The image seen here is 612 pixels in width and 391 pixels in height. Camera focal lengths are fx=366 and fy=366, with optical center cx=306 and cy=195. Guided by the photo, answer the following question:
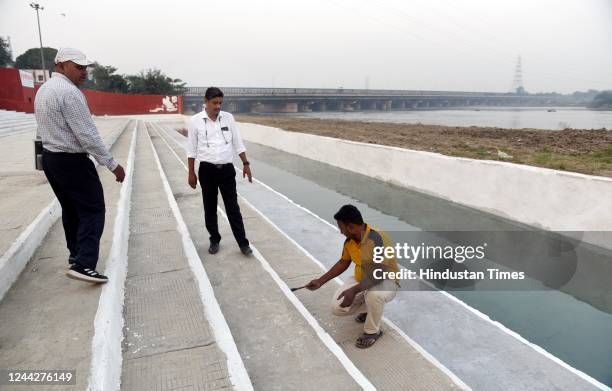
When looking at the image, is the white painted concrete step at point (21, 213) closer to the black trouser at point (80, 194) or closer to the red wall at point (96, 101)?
the black trouser at point (80, 194)

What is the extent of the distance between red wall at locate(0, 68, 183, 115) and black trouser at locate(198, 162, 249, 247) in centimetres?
1937

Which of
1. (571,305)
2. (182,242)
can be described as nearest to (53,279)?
(182,242)

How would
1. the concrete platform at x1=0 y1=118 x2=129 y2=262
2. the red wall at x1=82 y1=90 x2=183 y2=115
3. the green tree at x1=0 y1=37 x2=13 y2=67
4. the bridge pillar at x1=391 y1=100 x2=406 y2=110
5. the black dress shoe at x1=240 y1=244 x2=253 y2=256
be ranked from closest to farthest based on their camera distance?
the concrete platform at x1=0 y1=118 x2=129 y2=262 < the black dress shoe at x1=240 y1=244 x2=253 y2=256 < the red wall at x1=82 y1=90 x2=183 y2=115 < the green tree at x1=0 y1=37 x2=13 y2=67 < the bridge pillar at x1=391 y1=100 x2=406 y2=110

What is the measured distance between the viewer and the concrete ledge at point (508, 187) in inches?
183

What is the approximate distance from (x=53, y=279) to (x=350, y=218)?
8.11 ft

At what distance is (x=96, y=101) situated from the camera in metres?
37.2

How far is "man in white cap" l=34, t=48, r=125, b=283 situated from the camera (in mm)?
2602

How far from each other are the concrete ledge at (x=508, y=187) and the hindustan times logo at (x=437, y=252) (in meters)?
1.17

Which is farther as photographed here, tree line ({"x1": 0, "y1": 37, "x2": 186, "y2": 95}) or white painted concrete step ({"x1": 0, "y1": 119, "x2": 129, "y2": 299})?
tree line ({"x1": 0, "y1": 37, "x2": 186, "y2": 95})

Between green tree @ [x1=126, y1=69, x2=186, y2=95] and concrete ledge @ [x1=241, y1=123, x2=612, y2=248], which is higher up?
green tree @ [x1=126, y1=69, x2=186, y2=95]

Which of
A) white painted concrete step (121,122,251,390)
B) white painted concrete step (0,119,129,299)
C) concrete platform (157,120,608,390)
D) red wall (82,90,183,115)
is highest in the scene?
red wall (82,90,183,115)

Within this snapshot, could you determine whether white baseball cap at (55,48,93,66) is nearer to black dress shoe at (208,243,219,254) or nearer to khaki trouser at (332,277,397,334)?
black dress shoe at (208,243,219,254)

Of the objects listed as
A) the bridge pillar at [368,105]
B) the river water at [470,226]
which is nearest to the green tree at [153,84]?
the bridge pillar at [368,105]

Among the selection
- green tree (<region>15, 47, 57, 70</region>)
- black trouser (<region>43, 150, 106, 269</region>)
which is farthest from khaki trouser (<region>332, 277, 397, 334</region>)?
green tree (<region>15, 47, 57, 70</region>)
